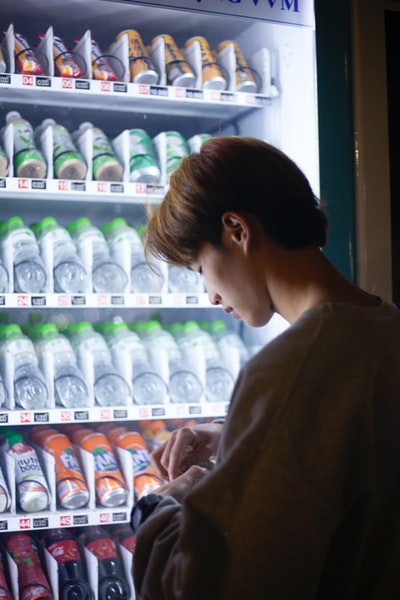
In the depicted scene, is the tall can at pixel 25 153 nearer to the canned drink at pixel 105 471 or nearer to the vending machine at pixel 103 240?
the vending machine at pixel 103 240

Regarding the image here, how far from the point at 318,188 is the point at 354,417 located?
1.11 meters

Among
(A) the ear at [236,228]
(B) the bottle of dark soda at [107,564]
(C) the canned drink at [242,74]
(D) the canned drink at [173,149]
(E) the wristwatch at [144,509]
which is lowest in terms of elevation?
(B) the bottle of dark soda at [107,564]

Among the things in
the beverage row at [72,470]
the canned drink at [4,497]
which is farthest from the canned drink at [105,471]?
the canned drink at [4,497]

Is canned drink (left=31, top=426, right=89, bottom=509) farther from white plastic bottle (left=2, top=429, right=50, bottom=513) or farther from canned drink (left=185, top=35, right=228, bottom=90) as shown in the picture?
canned drink (left=185, top=35, right=228, bottom=90)

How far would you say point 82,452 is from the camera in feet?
6.84

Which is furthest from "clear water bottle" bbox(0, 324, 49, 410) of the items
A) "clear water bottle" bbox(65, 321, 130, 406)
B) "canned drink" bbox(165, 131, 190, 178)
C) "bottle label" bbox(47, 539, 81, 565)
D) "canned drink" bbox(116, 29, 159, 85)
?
"canned drink" bbox(116, 29, 159, 85)

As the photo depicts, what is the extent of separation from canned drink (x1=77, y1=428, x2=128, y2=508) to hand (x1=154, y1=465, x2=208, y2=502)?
0.85 metres

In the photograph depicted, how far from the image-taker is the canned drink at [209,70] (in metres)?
2.10

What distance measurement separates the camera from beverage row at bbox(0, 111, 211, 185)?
2012mm

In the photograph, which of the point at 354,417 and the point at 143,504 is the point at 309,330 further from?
the point at 143,504

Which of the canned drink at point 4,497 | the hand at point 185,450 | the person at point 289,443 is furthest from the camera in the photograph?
the canned drink at point 4,497

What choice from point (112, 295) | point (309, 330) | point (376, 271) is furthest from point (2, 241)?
point (309, 330)

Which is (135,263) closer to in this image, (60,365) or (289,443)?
(60,365)

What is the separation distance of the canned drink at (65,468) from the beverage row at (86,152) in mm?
714
